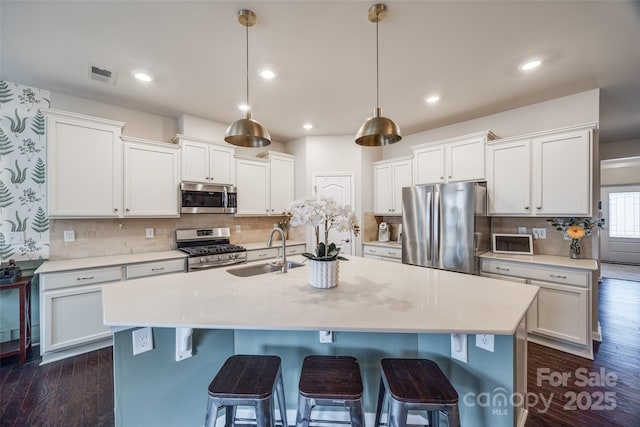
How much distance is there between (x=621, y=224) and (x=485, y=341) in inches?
349

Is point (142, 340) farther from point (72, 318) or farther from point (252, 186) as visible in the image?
point (252, 186)

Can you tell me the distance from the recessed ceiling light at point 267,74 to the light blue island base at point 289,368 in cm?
225

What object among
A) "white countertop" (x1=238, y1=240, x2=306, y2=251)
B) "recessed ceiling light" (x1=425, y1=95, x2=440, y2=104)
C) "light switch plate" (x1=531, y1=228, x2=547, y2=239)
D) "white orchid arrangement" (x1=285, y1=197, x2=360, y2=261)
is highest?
"recessed ceiling light" (x1=425, y1=95, x2=440, y2=104)

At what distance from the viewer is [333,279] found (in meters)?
1.73

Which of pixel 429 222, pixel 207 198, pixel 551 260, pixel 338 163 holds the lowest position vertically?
pixel 551 260

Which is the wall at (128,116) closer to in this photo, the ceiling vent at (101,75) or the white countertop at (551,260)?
the ceiling vent at (101,75)

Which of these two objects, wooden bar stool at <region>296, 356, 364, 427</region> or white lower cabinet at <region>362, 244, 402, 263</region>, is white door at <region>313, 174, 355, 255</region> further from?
wooden bar stool at <region>296, 356, 364, 427</region>

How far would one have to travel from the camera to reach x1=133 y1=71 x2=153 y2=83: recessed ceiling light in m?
2.53

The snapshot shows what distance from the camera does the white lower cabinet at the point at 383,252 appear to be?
408 centimetres

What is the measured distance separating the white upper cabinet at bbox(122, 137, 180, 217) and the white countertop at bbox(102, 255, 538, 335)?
1669 millimetres

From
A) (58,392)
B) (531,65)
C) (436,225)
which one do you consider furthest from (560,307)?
(58,392)

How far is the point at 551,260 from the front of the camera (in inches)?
111

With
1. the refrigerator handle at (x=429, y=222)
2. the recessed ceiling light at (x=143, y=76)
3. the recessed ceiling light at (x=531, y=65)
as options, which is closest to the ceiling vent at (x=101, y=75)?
the recessed ceiling light at (x=143, y=76)

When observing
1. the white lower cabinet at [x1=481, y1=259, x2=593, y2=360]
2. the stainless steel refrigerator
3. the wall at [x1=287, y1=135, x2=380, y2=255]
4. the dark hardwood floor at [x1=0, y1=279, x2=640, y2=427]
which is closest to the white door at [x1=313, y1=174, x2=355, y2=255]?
the wall at [x1=287, y1=135, x2=380, y2=255]
